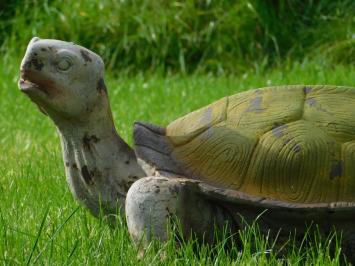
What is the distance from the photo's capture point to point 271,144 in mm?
2611

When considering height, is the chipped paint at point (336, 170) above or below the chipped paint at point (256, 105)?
below

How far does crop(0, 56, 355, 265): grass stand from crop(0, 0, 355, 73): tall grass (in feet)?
1.11

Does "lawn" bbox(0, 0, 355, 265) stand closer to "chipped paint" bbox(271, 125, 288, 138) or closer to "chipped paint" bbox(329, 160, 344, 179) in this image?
"chipped paint" bbox(271, 125, 288, 138)

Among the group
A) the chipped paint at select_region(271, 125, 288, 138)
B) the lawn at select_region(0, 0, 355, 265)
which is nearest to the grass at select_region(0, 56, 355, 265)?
the lawn at select_region(0, 0, 355, 265)

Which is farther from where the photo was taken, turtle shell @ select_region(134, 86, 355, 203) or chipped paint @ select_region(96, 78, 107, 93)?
chipped paint @ select_region(96, 78, 107, 93)

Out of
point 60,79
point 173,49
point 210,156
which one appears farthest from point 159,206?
point 173,49

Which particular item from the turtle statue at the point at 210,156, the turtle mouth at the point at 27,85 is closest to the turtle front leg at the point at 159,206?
the turtle statue at the point at 210,156

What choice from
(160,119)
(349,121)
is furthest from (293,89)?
(160,119)

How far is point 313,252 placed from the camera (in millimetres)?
2510

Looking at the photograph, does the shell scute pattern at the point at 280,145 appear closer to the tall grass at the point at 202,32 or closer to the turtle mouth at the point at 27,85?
the turtle mouth at the point at 27,85

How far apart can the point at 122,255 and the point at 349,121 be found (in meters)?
0.78

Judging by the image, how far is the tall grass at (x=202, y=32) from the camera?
25.0ft

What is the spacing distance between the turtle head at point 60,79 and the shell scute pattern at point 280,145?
30 centimetres

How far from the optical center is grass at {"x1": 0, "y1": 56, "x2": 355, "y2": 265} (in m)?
2.44
